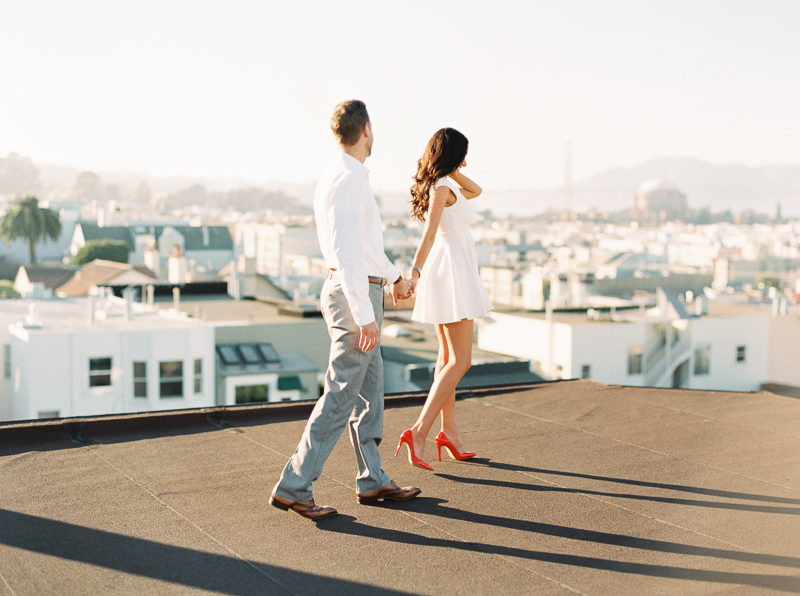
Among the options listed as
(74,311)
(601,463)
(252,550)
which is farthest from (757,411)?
(74,311)

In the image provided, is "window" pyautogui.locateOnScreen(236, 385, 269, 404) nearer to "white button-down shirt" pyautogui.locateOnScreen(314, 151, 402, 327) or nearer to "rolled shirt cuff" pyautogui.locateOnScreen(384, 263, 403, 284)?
"rolled shirt cuff" pyautogui.locateOnScreen(384, 263, 403, 284)

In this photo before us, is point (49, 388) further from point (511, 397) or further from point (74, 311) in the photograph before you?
point (511, 397)

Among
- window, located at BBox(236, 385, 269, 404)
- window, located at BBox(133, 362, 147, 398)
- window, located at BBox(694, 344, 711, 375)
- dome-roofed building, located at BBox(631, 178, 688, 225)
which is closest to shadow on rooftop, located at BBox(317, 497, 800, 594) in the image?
window, located at BBox(133, 362, 147, 398)

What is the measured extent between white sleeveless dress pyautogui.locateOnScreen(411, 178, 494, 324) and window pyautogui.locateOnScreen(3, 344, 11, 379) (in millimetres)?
15469

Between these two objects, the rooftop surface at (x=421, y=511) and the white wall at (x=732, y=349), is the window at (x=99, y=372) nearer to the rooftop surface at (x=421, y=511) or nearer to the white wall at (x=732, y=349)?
the rooftop surface at (x=421, y=511)

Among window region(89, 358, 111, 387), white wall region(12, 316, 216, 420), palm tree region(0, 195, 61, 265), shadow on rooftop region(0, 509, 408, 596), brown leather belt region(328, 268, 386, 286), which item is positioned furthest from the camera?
palm tree region(0, 195, 61, 265)

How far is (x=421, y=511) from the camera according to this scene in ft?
7.79

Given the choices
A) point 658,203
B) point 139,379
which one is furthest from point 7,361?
point 658,203

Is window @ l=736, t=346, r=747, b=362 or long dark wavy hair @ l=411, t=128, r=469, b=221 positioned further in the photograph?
window @ l=736, t=346, r=747, b=362

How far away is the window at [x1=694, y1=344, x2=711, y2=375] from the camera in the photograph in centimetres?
2372

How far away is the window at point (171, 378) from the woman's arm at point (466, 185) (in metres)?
13.2

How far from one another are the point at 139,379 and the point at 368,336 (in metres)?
13.7

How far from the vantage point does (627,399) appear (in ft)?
13.2

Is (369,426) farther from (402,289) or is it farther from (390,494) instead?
(402,289)
